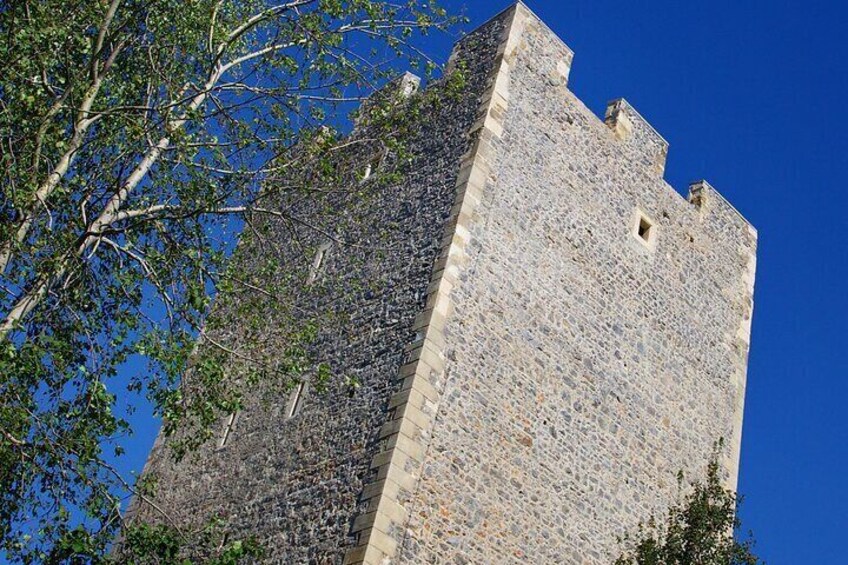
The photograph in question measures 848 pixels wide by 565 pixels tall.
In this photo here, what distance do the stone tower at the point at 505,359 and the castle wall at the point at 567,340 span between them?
0.09 ft

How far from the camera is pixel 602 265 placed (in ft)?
52.3

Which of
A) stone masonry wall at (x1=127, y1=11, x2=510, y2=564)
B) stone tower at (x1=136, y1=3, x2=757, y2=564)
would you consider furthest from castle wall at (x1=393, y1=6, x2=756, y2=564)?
stone masonry wall at (x1=127, y1=11, x2=510, y2=564)

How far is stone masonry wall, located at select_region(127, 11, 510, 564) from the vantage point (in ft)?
42.7

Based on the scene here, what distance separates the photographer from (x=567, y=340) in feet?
48.9

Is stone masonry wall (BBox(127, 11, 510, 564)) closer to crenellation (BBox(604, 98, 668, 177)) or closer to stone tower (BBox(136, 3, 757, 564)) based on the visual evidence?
stone tower (BBox(136, 3, 757, 564))

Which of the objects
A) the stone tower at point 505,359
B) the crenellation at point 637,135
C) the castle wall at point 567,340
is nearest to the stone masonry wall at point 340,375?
the stone tower at point 505,359

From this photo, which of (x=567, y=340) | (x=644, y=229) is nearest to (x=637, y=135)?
(x=644, y=229)

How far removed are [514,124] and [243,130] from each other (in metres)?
5.01

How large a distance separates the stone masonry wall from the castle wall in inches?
21.6

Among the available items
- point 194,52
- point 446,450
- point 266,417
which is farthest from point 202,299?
point 266,417

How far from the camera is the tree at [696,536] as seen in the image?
47.3 ft

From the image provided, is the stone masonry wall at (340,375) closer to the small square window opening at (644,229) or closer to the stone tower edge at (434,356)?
the stone tower edge at (434,356)

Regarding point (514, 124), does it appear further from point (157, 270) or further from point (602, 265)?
point (157, 270)

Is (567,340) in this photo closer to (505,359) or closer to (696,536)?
(505,359)
